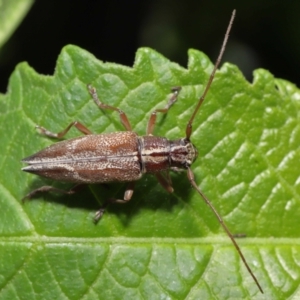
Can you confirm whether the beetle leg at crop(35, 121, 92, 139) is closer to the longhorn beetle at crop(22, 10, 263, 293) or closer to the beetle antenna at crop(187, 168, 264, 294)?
the longhorn beetle at crop(22, 10, 263, 293)

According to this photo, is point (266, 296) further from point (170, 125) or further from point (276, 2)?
point (276, 2)

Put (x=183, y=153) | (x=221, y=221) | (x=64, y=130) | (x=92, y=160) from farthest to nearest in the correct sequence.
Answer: (x=92, y=160)
(x=64, y=130)
(x=183, y=153)
(x=221, y=221)

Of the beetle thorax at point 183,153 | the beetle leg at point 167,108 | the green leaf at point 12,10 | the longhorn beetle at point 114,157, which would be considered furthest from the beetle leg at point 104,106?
the green leaf at point 12,10

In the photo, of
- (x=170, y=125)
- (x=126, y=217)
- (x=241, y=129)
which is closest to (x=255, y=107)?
(x=241, y=129)

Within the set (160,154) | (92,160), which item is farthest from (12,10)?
(160,154)

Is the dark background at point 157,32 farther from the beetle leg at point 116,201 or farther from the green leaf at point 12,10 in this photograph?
the beetle leg at point 116,201

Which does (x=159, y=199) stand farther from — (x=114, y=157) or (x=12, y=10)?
(x=12, y=10)
